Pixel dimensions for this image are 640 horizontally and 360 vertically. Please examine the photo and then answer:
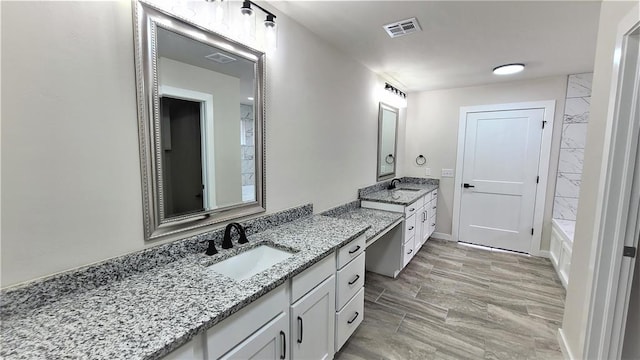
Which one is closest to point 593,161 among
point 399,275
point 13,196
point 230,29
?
point 399,275

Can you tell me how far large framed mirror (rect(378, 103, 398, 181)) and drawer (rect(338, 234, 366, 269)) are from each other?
69.4 inches

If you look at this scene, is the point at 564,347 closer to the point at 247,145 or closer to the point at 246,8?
the point at 247,145

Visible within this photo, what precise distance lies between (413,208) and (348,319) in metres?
1.65

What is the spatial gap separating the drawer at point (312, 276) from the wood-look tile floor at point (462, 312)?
76cm

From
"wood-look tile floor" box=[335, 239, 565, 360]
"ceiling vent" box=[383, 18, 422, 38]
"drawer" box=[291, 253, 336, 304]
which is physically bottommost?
"wood-look tile floor" box=[335, 239, 565, 360]

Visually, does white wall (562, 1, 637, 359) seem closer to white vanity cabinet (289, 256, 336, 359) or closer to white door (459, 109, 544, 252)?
white vanity cabinet (289, 256, 336, 359)

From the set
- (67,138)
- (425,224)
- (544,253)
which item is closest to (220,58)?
(67,138)

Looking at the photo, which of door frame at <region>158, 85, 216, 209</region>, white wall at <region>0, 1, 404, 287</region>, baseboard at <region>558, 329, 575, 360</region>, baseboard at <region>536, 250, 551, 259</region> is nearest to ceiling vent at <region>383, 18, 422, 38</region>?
door frame at <region>158, 85, 216, 209</region>

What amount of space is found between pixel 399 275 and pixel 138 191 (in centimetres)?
271

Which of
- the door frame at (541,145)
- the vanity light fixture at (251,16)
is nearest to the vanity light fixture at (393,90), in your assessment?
the door frame at (541,145)

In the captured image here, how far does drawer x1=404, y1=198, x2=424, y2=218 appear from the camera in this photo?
9.52 feet

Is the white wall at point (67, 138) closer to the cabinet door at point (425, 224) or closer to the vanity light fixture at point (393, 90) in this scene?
the vanity light fixture at point (393, 90)

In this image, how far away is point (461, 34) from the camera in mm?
2182

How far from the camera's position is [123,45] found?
113cm
